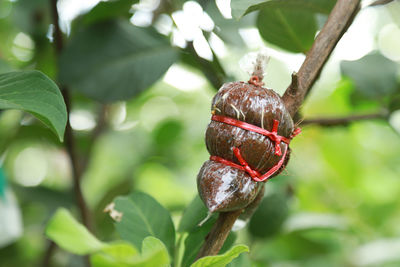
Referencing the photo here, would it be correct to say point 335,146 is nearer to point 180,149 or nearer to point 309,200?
point 309,200

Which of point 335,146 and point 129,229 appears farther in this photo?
point 335,146

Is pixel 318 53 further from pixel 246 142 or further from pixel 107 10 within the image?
pixel 107 10

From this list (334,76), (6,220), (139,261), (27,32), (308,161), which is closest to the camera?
(139,261)

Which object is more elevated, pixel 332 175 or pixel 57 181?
pixel 332 175

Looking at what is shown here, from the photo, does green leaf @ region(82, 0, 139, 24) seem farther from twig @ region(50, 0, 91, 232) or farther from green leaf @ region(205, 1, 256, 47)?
green leaf @ region(205, 1, 256, 47)

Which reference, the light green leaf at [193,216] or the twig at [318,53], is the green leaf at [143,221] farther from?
the twig at [318,53]

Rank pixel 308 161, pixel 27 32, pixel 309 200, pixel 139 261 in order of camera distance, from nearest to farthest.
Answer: pixel 139 261 < pixel 27 32 < pixel 309 200 < pixel 308 161

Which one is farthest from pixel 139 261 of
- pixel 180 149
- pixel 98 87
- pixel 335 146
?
pixel 335 146

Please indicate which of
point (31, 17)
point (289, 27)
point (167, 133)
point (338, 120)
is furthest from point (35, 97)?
point (167, 133)
